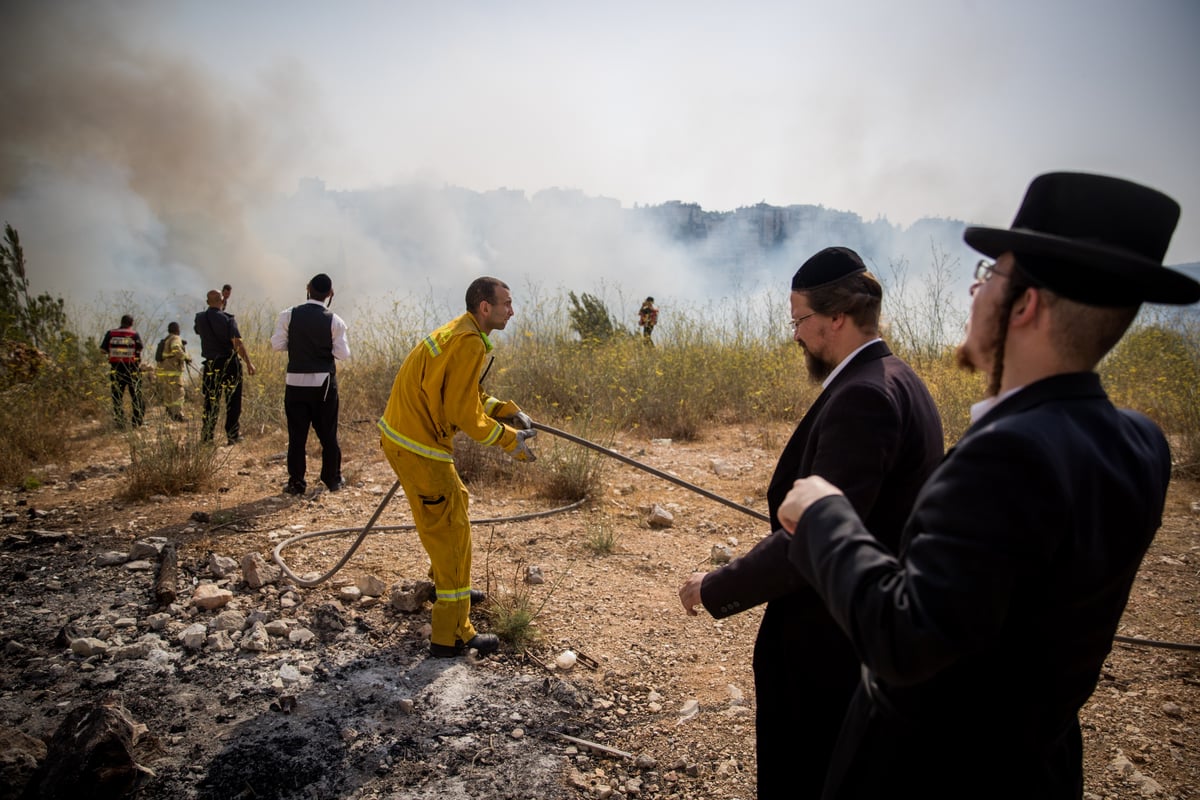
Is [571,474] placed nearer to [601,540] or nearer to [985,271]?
[601,540]

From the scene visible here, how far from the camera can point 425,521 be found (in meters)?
3.36

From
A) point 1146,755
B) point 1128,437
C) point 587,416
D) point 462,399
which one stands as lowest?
point 1146,755

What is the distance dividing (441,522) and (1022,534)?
287 cm

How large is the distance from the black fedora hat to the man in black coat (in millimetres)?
597

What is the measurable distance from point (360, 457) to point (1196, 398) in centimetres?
850

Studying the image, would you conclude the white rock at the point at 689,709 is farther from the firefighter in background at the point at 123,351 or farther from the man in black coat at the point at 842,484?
the firefighter in background at the point at 123,351

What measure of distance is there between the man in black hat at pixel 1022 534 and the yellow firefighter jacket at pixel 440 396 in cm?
240

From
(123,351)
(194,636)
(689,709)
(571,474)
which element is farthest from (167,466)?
(689,709)

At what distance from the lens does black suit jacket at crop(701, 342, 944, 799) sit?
1.54 metres

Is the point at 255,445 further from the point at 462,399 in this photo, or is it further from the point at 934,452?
the point at 934,452

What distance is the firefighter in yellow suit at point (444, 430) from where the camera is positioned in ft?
10.9

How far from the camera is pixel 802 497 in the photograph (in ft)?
3.78

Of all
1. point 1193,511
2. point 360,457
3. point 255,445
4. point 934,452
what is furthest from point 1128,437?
point 255,445

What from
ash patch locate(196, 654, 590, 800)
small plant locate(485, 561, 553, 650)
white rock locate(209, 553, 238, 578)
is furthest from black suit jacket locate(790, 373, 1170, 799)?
white rock locate(209, 553, 238, 578)
